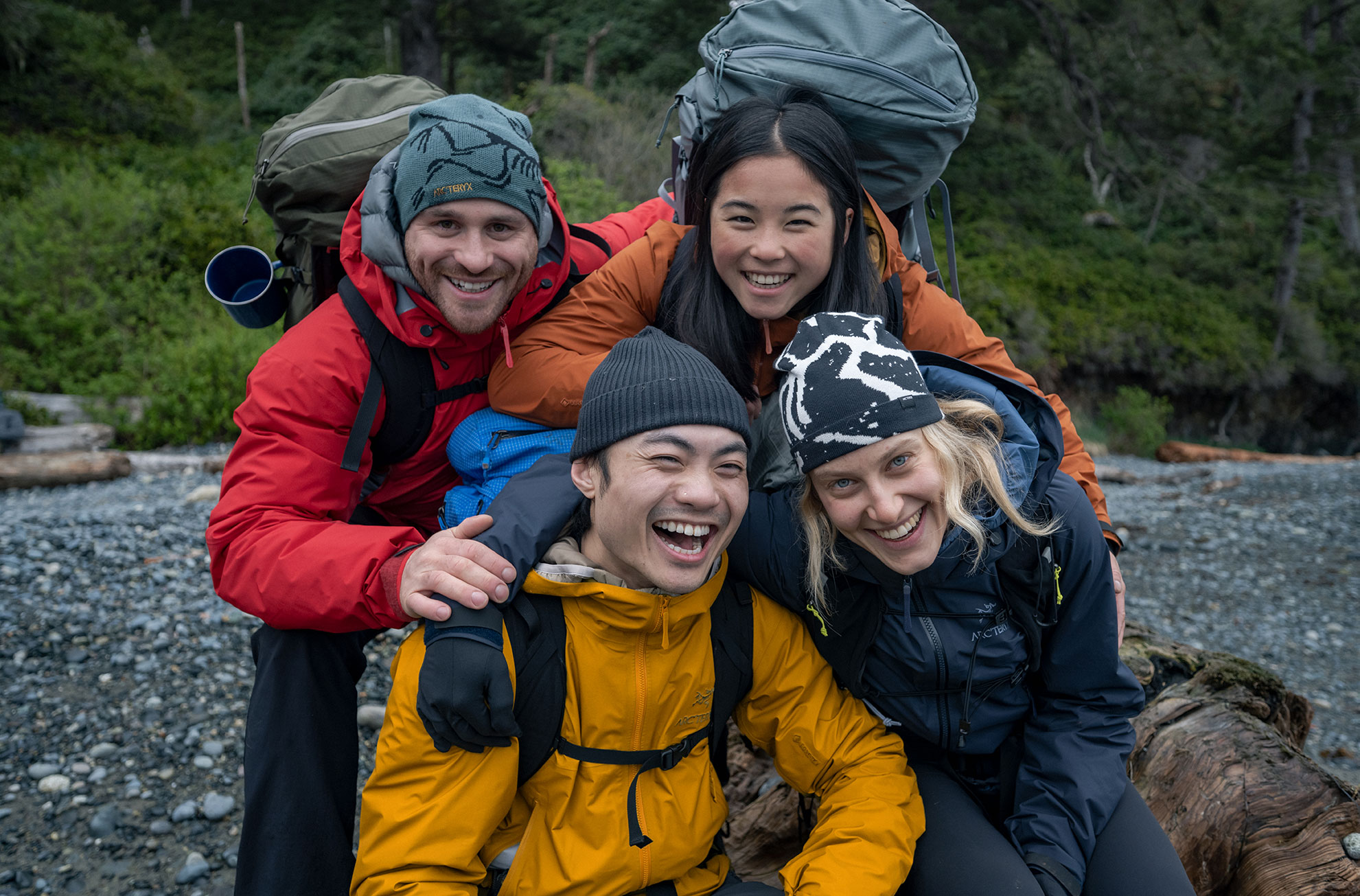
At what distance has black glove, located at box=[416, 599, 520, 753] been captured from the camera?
2.10 meters

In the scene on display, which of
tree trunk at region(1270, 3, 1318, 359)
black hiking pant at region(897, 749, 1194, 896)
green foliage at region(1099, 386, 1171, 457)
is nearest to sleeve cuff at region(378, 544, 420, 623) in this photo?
black hiking pant at region(897, 749, 1194, 896)

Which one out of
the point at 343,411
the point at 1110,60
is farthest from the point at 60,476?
the point at 1110,60

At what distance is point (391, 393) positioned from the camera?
3.02 meters

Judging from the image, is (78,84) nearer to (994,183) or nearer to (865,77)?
(994,183)

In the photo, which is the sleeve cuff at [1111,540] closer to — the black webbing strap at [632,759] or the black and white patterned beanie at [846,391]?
the black and white patterned beanie at [846,391]

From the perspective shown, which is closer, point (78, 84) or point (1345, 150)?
point (78, 84)

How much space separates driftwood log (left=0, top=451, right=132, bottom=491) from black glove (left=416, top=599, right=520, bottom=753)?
874cm

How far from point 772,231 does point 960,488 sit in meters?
1.04

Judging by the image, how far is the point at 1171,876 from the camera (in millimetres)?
2451

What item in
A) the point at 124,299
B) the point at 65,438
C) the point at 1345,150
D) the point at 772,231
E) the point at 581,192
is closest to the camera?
the point at 772,231

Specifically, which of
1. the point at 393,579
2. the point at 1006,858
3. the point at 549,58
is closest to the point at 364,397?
the point at 393,579

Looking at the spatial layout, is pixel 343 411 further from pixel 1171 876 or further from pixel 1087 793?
pixel 1171 876

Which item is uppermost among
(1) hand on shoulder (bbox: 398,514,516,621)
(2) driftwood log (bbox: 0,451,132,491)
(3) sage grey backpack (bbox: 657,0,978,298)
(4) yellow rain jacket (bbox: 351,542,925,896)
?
(3) sage grey backpack (bbox: 657,0,978,298)

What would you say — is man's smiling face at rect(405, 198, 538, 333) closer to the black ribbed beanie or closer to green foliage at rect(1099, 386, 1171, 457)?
the black ribbed beanie
